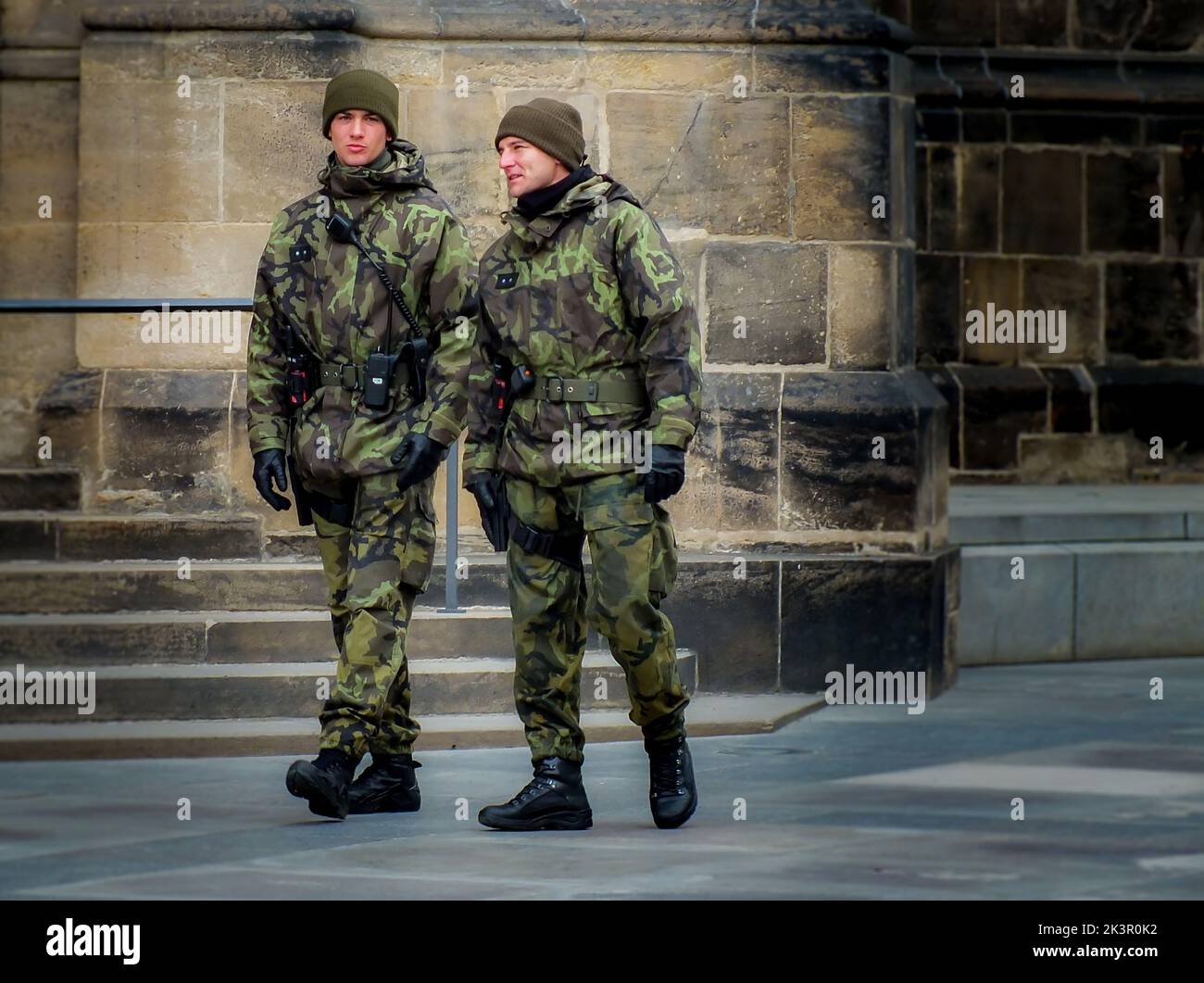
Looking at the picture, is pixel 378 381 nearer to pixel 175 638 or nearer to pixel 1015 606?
pixel 175 638

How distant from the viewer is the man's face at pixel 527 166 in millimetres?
7105

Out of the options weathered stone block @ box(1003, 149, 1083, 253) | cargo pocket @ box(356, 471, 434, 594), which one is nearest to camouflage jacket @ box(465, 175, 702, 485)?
cargo pocket @ box(356, 471, 434, 594)

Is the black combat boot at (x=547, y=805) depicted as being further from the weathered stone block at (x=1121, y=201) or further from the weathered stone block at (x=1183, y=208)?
the weathered stone block at (x=1183, y=208)

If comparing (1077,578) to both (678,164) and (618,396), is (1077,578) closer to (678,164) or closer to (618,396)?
(678,164)

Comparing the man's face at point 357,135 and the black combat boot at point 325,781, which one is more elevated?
the man's face at point 357,135

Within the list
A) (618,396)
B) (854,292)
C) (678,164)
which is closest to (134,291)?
(678,164)

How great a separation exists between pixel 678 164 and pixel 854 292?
2.87ft

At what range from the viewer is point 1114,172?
15.1 m

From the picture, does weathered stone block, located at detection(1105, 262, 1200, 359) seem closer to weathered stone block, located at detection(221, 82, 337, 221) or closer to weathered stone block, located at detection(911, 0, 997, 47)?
weathered stone block, located at detection(911, 0, 997, 47)

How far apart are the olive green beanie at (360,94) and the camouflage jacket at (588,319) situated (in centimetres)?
53

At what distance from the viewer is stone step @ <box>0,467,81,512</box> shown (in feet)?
33.1

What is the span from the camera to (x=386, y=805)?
24.2 feet

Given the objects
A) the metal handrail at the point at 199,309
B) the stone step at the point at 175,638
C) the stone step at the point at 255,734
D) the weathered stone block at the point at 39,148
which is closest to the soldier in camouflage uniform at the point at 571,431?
the stone step at the point at 255,734

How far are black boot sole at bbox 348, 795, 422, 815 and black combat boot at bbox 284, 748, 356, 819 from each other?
0.50 ft
